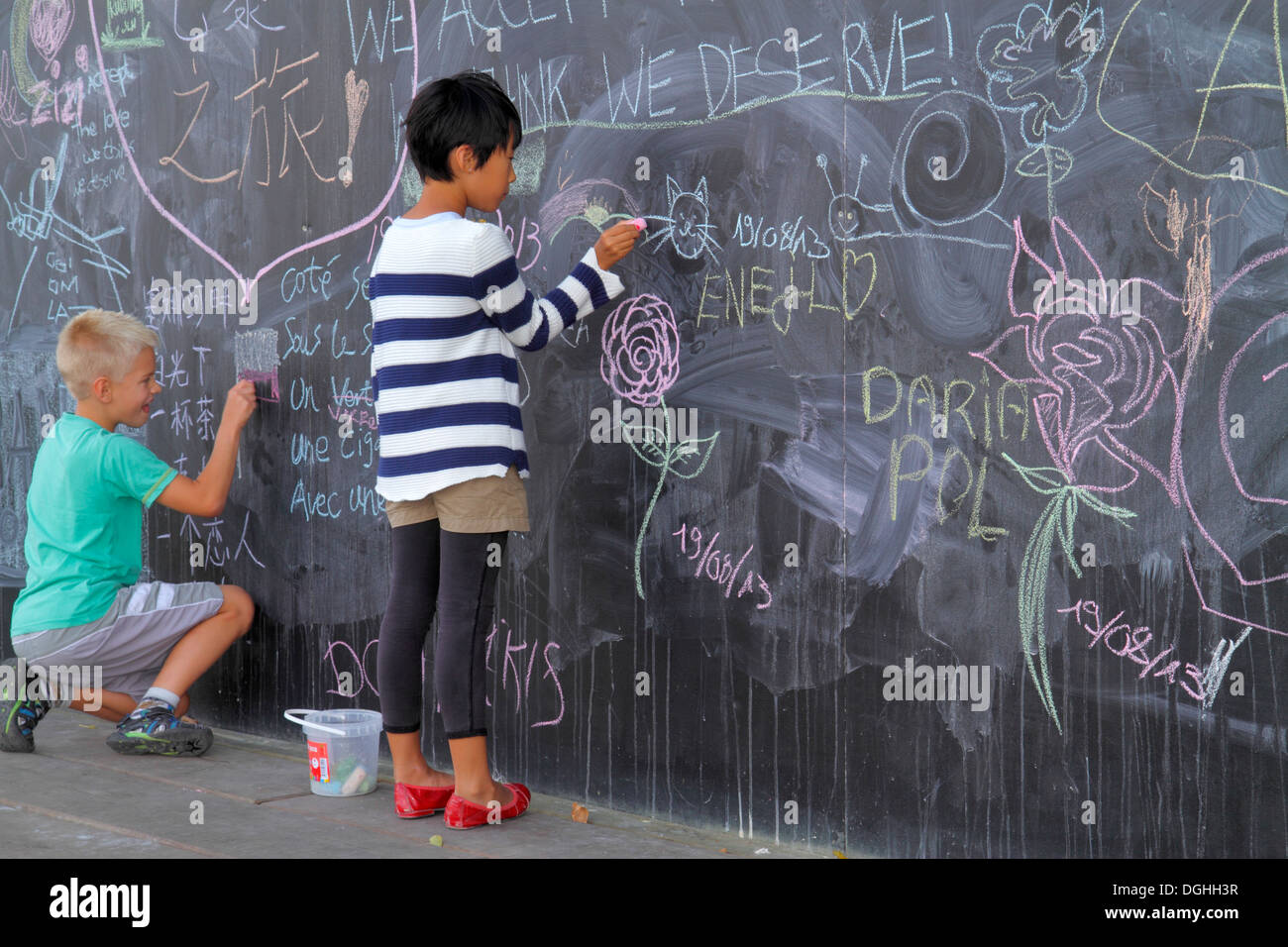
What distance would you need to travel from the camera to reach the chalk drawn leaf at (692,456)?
11.5 ft

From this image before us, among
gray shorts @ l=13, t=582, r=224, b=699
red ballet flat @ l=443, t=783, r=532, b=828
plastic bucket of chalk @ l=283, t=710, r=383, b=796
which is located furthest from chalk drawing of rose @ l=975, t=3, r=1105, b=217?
gray shorts @ l=13, t=582, r=224, b=699

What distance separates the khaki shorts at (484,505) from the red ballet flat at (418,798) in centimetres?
72

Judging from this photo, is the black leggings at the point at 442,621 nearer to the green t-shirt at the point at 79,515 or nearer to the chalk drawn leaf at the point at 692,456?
the chalk drawn leaf at the point at 692,456

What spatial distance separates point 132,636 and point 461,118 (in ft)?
7.01

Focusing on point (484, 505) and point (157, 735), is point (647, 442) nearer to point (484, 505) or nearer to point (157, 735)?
point (484, 505)

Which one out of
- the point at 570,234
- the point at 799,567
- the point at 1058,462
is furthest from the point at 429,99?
the point at 1058,462

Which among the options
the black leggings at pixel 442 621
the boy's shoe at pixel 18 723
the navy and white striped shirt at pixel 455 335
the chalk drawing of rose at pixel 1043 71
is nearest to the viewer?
the chalk drawing of rose at pixel 1043 71

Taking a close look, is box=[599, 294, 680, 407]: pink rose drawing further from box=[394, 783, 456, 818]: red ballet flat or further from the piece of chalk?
the piece of chalk

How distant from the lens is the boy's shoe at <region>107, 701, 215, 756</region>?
425cm

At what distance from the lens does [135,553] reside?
449 cm

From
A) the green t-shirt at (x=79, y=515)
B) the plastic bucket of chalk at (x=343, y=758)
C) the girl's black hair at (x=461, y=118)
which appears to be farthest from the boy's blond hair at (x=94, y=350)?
the girl's black hair at (x=461, y=118)

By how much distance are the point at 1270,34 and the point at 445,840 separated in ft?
8.46

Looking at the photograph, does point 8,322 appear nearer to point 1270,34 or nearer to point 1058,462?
point 1058,462

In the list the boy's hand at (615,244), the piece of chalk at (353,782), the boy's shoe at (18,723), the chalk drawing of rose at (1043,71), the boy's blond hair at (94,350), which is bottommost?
the piece of chalk at (353,782)
